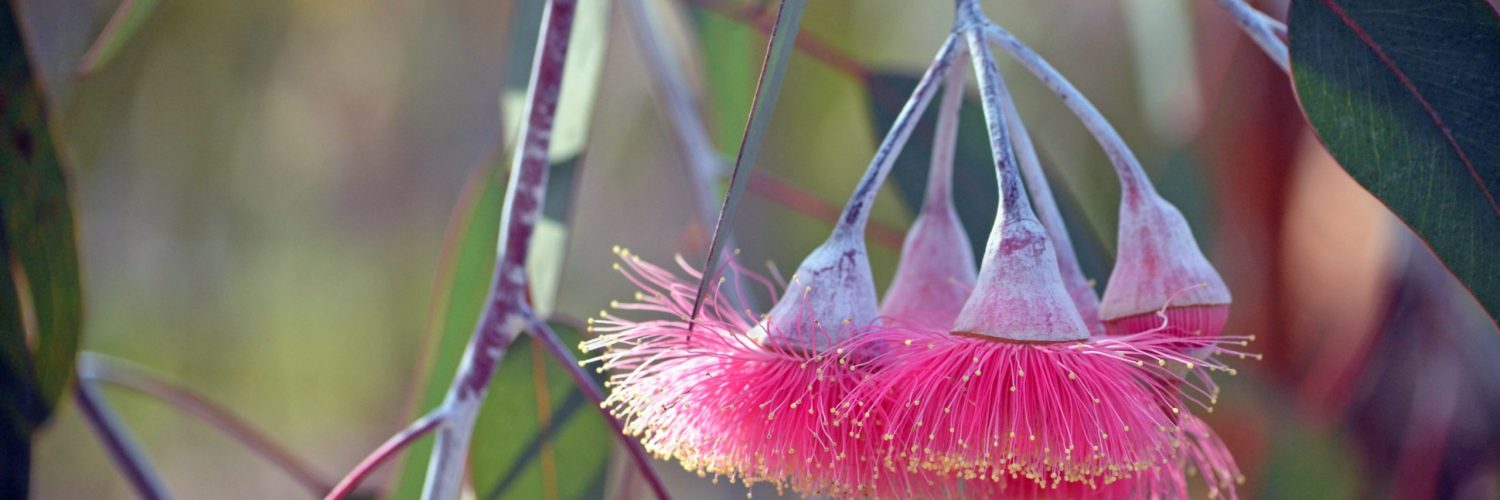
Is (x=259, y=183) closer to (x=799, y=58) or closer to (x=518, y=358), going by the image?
(x=799, y=58)

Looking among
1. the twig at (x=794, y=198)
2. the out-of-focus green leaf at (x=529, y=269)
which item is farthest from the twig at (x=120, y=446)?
the twig at (x=794, y=198)

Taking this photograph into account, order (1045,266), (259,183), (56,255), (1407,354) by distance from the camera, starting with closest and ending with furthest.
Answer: (1045,266)
(56,255)
(1407,354)
(259,183)

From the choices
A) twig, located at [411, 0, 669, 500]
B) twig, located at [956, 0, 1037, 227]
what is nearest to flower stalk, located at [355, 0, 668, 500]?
twig, located at [411, 0, 669, 500]

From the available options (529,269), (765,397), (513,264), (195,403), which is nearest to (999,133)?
(765,397)

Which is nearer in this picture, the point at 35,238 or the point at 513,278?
the point at 513,278

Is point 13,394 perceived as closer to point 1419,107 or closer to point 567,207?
point 567,207

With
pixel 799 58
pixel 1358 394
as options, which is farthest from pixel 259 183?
pixel 1358 394
